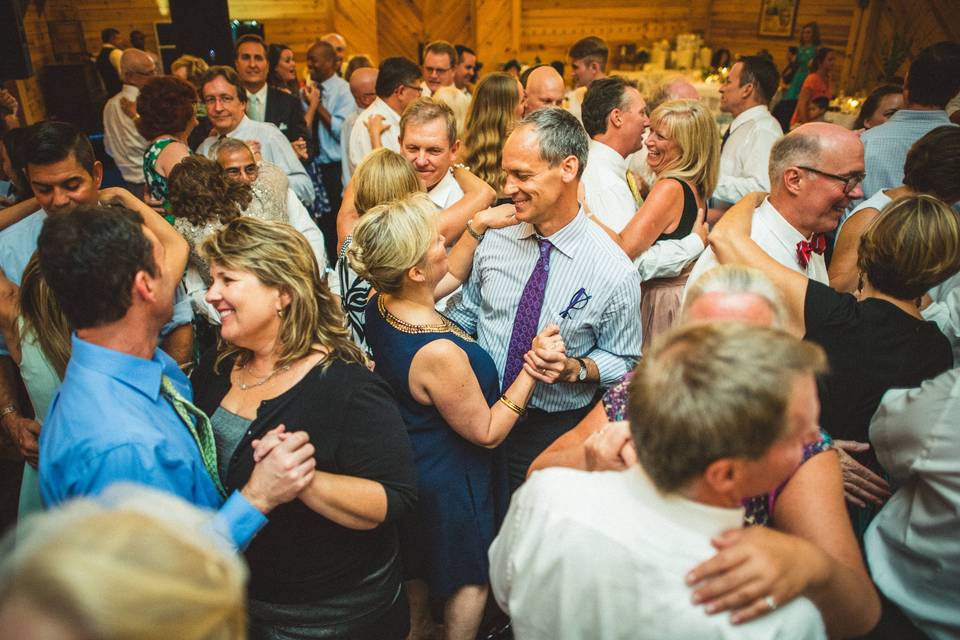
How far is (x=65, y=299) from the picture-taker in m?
1.26

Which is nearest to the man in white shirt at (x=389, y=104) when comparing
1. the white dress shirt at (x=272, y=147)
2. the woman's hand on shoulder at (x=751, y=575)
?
the white dress shirt at (x=272, y=147)

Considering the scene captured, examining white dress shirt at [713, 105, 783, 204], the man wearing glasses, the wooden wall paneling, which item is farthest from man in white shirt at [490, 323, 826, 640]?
the wooden wall paneling

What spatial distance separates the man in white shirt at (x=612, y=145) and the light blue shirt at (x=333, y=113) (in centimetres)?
323

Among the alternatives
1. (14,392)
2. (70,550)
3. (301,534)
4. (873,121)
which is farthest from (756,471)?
(873,121)

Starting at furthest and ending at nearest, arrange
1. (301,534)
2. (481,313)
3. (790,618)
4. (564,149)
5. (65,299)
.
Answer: (481,313) → (564,149) → (301,534) → (65,299) → (790,618)

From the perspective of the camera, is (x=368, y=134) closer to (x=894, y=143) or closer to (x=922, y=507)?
(x=894, y=143)

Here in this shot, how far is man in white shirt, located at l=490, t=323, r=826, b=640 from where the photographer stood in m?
0.85

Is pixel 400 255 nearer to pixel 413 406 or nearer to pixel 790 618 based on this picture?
pixel 413 406

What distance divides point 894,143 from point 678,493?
342 cm

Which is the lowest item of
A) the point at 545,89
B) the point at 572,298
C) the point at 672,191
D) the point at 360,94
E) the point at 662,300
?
the point at 662,300

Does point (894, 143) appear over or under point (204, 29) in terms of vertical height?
under

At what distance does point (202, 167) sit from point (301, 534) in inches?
64.5

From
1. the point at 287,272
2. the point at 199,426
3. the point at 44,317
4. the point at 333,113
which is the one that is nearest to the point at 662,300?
the point at 287,272

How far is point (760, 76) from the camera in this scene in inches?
162
